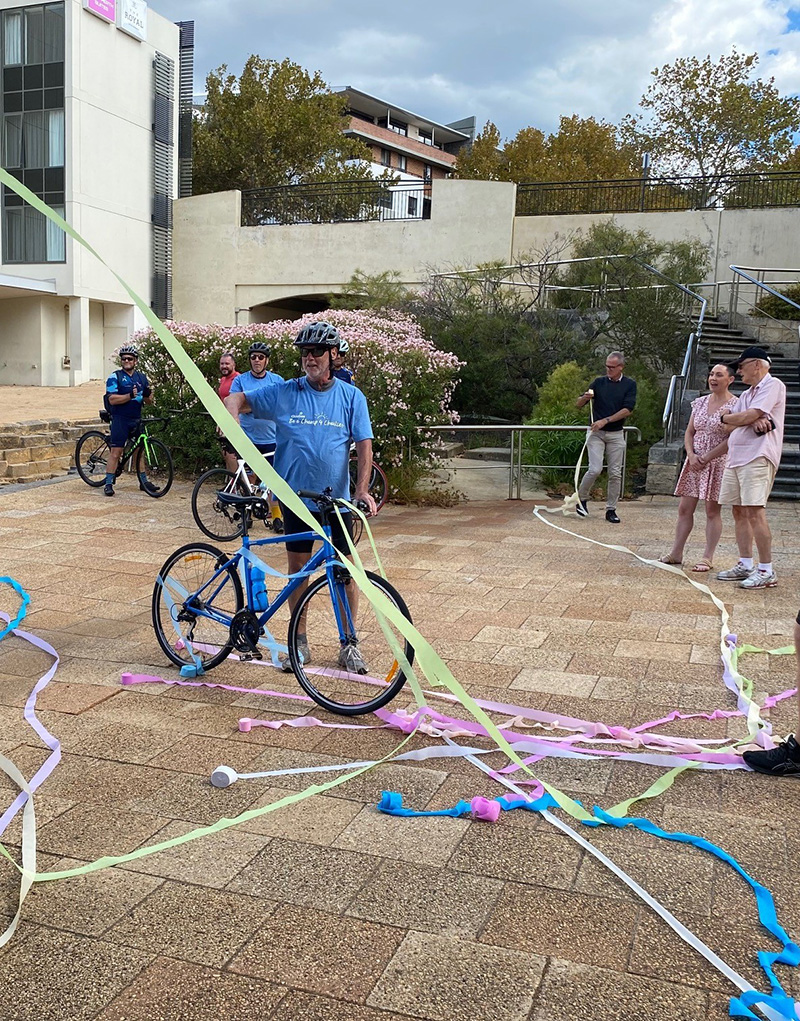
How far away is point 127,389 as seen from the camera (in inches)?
453

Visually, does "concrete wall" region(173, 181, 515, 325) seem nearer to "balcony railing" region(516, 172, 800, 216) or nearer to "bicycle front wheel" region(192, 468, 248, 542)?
"balcony railing" region(516, 172, 800, 216)

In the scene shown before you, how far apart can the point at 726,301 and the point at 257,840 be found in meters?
22.0

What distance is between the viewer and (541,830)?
11.4 ft

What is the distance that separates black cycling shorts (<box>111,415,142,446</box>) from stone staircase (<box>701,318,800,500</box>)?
8.28m

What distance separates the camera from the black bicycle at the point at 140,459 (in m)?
11.8

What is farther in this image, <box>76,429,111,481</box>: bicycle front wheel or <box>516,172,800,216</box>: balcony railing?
<box>516,172,800,216</box>: balcony railing

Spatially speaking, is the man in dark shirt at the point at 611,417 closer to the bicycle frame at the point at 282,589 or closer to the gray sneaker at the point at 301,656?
the gray sneaker at the point at 301,656

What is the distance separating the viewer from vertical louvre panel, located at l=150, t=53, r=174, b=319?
110 ft

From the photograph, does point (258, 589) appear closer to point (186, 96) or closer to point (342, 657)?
point (342, 657)

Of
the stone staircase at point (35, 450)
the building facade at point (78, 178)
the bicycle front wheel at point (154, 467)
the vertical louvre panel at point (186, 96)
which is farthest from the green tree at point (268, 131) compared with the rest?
the bicycle front wheel at point (154, 467)

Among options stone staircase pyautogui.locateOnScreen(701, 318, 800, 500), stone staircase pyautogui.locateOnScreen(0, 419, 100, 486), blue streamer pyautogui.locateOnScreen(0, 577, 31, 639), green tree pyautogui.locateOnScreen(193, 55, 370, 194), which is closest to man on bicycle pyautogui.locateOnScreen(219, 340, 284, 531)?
blue streamer pyautogui.locateOnScreen(0, 577, 31, 639)

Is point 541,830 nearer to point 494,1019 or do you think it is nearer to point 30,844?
point 494,1019

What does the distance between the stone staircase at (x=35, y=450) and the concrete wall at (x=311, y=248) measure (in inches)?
641

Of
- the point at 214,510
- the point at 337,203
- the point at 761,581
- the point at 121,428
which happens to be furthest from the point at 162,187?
the point at 761,581
